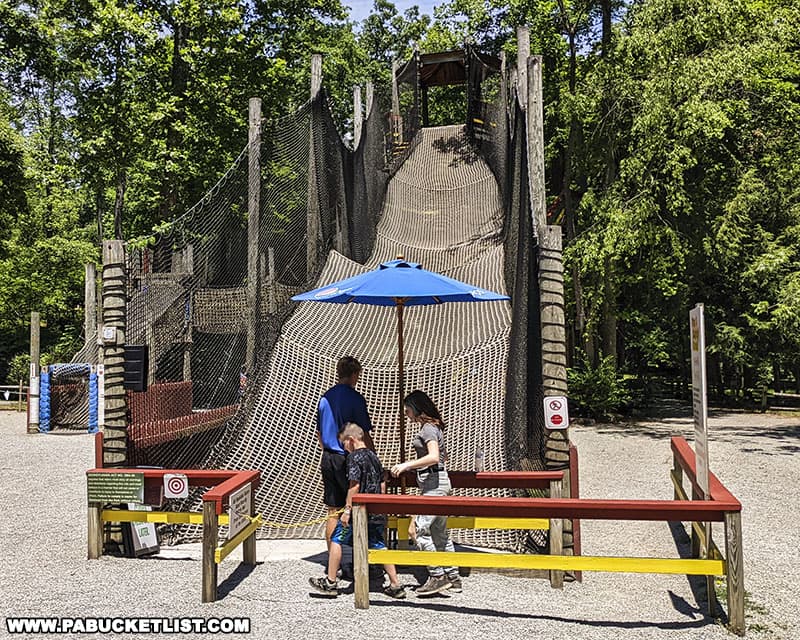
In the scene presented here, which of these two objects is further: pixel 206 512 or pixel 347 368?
pixel 347 368

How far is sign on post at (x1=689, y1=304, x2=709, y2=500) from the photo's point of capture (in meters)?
4.25

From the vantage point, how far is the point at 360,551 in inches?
176

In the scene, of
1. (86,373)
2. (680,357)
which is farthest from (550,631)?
(680,357)

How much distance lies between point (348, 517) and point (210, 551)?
2.60 feet

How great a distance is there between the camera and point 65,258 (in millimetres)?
26266

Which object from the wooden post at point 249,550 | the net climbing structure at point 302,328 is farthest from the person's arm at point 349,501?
the net climbing structure at point 302,328

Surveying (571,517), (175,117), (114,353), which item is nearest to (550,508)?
(571,517)

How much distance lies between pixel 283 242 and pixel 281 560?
203 inches

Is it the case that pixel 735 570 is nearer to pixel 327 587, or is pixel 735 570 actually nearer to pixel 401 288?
pixel 327 587

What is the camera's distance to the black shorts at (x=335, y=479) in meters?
5.02

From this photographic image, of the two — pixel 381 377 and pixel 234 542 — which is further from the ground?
pixel 381 377

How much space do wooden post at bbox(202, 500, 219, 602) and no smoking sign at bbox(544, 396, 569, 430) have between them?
2.12 meters

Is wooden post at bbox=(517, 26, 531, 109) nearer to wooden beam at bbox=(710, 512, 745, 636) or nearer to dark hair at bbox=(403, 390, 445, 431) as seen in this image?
dark hair at bbox=(403, 390, 445, 431)

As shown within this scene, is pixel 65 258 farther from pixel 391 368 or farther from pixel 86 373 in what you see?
pixel 391 368
